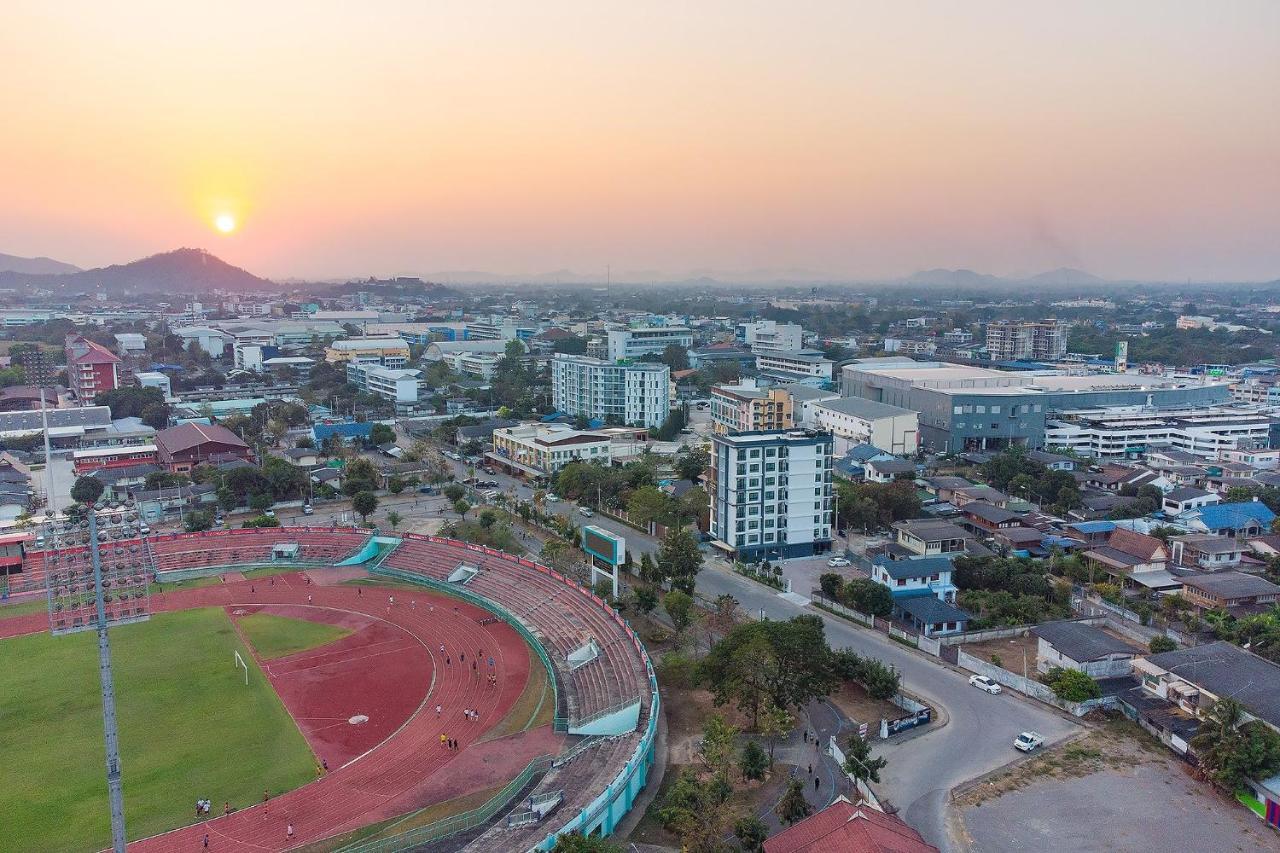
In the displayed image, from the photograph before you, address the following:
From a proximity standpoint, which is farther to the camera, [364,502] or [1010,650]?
[364,502]

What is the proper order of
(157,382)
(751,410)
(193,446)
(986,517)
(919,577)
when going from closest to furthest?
1. (919,577)
2. (986,517)
3. (193,446)
4. (751,410)
5. (157,382)

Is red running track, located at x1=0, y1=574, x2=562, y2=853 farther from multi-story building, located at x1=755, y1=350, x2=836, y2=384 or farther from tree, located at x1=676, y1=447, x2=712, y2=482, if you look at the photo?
multi-story building, located at x1=755, y1=350, x2=836, y2=384

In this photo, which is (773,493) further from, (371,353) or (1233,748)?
(371,353)

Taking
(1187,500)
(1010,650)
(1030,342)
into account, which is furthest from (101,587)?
(1030,342)

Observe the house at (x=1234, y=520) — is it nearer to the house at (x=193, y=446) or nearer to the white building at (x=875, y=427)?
the white building at (x=875, y=427)

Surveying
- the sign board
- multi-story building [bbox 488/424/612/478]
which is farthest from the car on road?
multi-story building [bbox 488/424/612/478]

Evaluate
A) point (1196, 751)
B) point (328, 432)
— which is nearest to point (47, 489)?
point (328, 432)

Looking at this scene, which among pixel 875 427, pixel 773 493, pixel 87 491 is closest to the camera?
pixel 773 493
